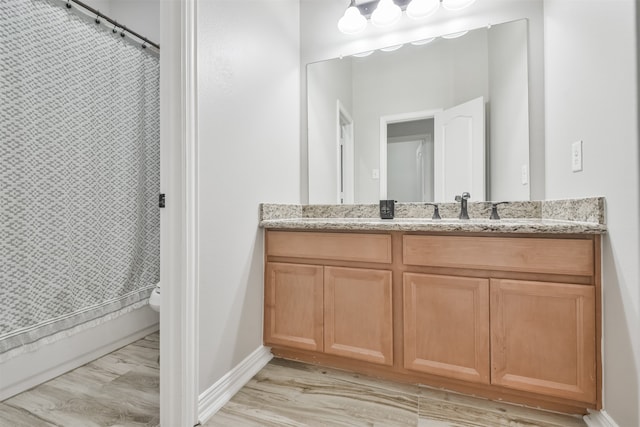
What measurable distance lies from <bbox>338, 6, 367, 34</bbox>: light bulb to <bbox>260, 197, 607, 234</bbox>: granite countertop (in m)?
1.15

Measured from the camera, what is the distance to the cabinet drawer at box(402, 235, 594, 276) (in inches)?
44.9

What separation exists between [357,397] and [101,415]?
1106 millimetres

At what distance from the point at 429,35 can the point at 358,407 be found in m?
2.09

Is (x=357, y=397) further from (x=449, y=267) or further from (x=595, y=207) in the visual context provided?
(x=595, y=207)

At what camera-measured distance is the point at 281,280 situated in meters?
1.65

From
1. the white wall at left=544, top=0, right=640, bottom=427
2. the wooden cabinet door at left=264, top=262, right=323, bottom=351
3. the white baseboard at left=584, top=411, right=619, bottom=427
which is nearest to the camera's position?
the white wall at left=544, top=0, right=640, bottom=427

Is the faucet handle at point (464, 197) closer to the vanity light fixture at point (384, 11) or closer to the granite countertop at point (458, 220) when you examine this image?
the granite countertop at point (458, 220)

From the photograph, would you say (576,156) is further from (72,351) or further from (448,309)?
(72,351)

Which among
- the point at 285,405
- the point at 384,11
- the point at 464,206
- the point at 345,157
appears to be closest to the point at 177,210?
the point at 285,405

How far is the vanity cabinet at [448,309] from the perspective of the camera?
3.76ft

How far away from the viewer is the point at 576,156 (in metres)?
1.26

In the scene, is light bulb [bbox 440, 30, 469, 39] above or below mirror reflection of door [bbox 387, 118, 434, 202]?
above

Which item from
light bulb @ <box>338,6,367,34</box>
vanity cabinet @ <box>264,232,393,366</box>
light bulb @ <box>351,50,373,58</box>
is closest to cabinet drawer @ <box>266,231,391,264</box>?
vanity cabinet @ <box>264,232,393,366</box>

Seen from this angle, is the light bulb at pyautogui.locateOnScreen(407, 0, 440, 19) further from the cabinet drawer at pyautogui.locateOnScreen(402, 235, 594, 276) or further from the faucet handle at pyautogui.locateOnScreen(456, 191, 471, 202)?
the cabinet drawer at pyautogui.locateOnScreen(402, 235, 594, 276)
